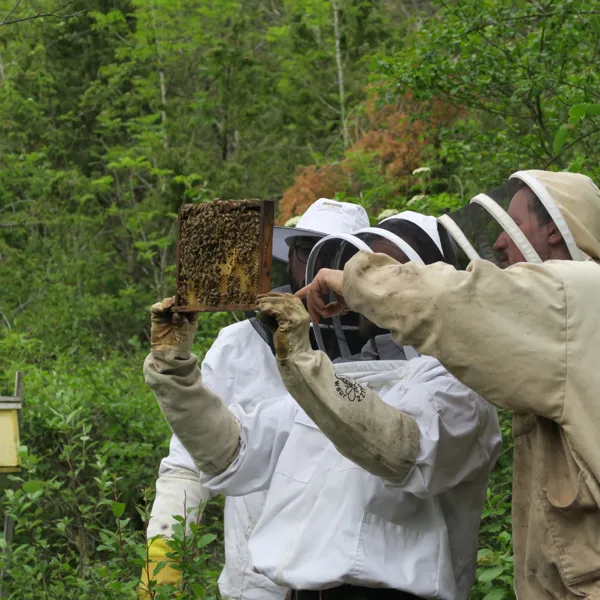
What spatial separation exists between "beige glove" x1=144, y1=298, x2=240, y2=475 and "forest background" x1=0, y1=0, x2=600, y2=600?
3.00m

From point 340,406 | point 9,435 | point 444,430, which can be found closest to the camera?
point 340,406

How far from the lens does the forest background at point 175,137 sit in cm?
604

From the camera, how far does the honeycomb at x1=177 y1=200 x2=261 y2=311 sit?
2531 millimetres

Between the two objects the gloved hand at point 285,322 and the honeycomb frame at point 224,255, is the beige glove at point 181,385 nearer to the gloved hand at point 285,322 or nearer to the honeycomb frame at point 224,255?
the honeycomb frame at point 224,255

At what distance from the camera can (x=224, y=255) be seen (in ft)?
8.50

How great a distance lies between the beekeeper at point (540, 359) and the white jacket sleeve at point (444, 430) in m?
0.33

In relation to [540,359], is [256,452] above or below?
below

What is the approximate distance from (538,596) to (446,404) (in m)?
0.57

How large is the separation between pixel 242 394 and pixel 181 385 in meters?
0.70

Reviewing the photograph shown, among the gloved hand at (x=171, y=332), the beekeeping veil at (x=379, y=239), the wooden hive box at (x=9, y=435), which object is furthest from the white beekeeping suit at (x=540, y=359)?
the wooden hive box at (x=9, y=435)

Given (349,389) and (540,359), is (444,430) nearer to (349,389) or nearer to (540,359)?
(349,389)

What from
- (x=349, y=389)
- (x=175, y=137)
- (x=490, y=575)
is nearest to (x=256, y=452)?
(x=349, y=389)

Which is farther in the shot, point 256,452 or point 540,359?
point 256,452

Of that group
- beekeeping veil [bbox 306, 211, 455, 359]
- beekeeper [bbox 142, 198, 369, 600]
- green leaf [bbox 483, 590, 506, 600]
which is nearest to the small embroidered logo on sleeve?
beekeeping veil [bbox 306, 211, 455, 359]
